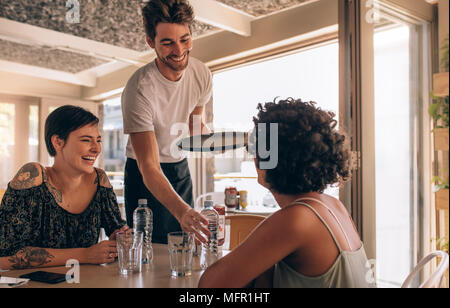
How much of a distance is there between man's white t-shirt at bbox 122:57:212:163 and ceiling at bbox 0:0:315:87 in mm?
1328

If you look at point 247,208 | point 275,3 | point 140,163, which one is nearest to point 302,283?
point 140,163

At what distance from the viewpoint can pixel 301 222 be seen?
869 millimetres

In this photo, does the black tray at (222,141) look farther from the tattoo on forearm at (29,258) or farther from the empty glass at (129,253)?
the tattoo on forearm at (29,258)

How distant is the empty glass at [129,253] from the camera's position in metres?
1.10

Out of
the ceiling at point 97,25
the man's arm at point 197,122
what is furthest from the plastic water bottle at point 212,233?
the ceiling at point 97,25

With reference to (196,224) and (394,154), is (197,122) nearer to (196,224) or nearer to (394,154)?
(196,224)

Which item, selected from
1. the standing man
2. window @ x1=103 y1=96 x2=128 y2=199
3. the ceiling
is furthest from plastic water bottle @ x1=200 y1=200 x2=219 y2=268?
window @ x1=103 y1=96 x2=128 y2=199

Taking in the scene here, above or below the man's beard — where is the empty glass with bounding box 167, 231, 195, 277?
below

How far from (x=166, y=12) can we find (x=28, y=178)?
2.81 feet

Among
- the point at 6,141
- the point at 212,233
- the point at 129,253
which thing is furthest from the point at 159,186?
the point at 6,141

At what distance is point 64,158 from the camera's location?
156 centimetres

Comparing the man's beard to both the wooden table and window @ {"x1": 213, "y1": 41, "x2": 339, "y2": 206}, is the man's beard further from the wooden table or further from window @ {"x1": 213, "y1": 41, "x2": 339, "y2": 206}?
window @ {"x1": 213, "y1": 41, "x2": 339, "y2": 206}

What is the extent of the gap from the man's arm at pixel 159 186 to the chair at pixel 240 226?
1.61 feet

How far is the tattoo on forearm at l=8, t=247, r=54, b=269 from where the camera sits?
1196 mm
